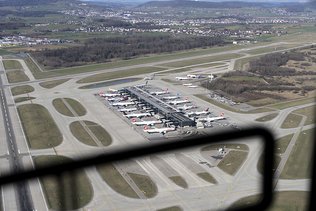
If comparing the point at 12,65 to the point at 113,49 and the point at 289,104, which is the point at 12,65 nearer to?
the point at 113,49

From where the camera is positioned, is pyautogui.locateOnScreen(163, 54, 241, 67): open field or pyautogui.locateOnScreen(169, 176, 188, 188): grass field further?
pyautogui.locateOnScreen(163, 54, 241, 67): open field

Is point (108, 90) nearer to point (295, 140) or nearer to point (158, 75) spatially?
point (158, 75)

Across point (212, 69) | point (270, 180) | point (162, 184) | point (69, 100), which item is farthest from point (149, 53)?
point (270, 180)

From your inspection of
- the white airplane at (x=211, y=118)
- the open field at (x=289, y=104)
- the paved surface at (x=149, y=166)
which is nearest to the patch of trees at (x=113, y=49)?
the paved surface at (x=149, y=166)

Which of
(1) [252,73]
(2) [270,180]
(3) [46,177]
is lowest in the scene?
(1) [252,73]

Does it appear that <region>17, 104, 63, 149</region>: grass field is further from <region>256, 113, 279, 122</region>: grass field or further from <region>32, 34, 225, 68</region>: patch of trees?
<region>32, 34, 225, 68</region>: patch of trees

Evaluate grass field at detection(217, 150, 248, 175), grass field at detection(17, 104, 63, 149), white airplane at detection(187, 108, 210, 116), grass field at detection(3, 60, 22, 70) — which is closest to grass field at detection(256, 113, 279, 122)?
white airplane at detection(187, 108, 210, 116)
